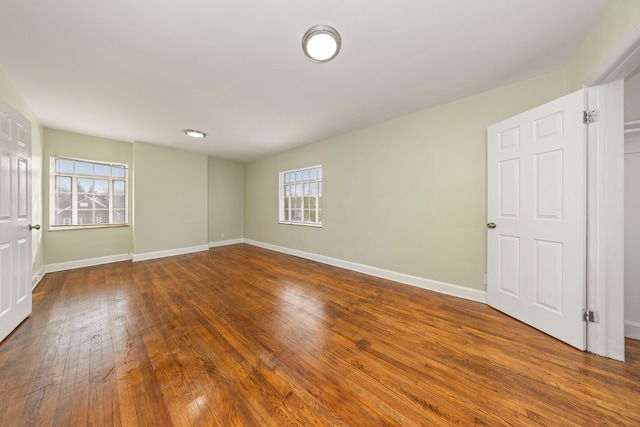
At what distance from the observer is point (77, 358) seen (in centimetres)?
162

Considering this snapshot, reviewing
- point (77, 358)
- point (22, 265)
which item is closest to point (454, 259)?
point (77, 358)

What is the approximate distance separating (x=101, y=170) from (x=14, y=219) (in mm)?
2884

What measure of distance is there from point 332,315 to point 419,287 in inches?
58.6

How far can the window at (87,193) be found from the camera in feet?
12.5

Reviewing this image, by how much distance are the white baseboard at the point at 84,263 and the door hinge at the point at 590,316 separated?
22.4 feet

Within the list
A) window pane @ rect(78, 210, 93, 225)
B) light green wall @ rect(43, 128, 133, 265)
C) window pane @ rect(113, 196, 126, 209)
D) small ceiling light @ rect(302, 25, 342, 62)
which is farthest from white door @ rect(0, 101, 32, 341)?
small ceiling light @ rect(302, 25, 342, 62)

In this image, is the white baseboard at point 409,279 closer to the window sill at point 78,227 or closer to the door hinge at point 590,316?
the door hinge at point 590,316

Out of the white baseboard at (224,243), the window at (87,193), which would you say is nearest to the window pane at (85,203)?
the window at (87,193)

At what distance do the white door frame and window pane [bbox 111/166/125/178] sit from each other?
693 cm

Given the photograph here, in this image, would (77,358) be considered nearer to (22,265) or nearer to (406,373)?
(22,265)

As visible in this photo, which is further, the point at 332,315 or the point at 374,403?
the point at 332,315

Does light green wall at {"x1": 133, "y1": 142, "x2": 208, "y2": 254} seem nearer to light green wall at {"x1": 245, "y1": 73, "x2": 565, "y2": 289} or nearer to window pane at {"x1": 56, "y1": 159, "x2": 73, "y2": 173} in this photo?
window pane at {"x1": 56, "y1": 159, "x2": 73, "y2": 173}

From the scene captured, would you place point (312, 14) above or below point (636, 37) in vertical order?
above

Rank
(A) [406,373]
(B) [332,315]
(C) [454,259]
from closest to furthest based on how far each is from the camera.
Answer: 1. (A) [406,373]
2. (B) [332,315]
3. (C) [454,259]
